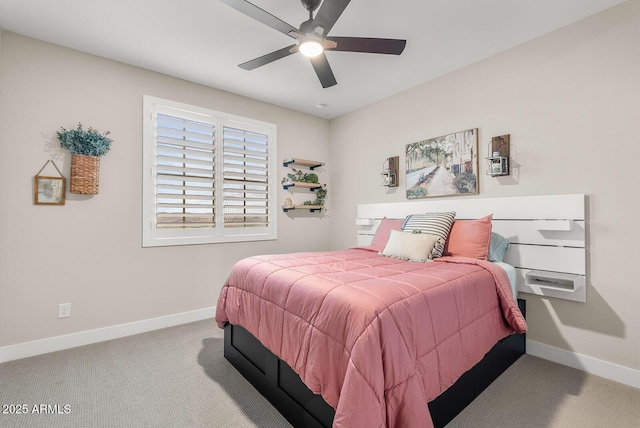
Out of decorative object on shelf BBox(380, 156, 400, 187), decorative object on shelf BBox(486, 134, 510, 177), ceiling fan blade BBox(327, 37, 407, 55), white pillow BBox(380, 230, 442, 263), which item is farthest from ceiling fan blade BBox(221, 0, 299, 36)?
decorative object on shelf BBox(380, 156, 400, 187)

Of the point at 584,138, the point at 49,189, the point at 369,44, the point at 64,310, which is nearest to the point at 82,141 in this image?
the point at 49,189

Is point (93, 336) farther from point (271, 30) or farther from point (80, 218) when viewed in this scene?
point (271, 30)

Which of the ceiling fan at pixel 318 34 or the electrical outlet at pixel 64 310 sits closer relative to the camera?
the ceiling fan at pixel 318 34

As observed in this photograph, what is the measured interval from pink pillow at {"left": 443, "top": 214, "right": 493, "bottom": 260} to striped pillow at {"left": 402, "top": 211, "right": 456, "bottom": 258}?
7 centimetres

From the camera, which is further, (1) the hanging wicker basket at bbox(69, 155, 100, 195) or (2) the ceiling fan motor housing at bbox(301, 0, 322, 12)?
(1) the hanging wicker basket at bbox(69, 155, 100, 195)

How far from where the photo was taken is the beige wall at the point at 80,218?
2.44 metres

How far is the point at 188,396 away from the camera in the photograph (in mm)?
1918

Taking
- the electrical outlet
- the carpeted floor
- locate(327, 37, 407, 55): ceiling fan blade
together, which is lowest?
the carpeted floor

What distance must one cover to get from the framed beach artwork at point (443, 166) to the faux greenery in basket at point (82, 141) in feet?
10.4

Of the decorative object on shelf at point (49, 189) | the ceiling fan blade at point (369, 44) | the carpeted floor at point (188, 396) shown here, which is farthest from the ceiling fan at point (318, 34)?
the carpeted floor at point (188, 396)

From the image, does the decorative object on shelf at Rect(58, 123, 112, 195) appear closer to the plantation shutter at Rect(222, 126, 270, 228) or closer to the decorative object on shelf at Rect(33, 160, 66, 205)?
the decorative object on shelf at Rect(33, 160, 66, 205)

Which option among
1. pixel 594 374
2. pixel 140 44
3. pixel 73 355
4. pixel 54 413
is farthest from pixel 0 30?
pixel 594 374

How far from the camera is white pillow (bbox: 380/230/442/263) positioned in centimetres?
245

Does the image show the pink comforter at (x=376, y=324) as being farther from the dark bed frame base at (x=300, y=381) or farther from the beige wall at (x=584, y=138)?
the beige wall at (x=584, y=138)
